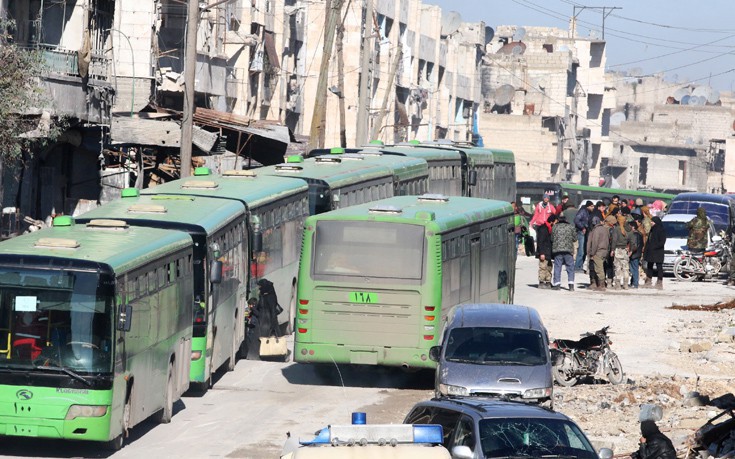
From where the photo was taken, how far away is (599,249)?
36031 mm

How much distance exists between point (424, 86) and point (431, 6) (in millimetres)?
5094

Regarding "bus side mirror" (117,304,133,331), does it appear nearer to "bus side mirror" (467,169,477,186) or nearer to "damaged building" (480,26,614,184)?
"bus side mirror" (467,169,477,186)

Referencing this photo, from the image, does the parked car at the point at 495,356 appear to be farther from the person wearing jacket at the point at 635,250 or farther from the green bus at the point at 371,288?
the person wearing jacket at the point at 635,250

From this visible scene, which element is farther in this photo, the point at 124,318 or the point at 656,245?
the point at 656,245

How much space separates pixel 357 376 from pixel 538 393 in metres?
5.99

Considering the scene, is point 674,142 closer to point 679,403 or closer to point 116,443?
point 679,403

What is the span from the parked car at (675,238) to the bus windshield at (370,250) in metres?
20.6

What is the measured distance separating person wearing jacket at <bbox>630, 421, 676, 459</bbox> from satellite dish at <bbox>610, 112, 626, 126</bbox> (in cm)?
13471

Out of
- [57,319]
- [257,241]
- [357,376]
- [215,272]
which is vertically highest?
[257,241]

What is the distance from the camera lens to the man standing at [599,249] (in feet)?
117

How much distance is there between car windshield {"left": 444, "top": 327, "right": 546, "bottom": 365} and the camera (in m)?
18.8

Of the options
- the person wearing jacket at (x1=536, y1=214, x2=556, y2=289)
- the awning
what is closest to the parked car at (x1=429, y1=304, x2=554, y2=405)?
the person wearing jacket at (x1=536, y1=214, x2=556, y2=289)

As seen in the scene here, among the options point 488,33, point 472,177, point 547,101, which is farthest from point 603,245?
point 488,33

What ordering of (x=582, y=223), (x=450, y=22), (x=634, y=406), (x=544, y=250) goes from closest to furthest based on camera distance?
(x=634, y=406) → (x=544, y=250) → (x=582, y=223) → (x=450, y=22)
